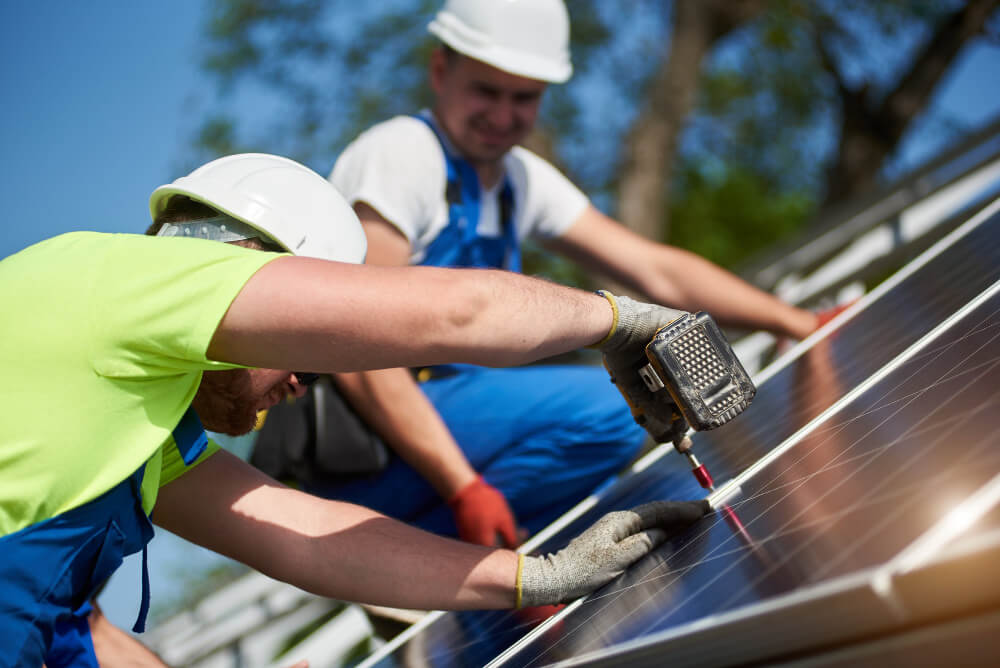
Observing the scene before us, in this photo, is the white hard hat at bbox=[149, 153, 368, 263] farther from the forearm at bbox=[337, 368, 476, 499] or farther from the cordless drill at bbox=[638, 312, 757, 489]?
the forearm at bbox=[337, 368, 476, 499]

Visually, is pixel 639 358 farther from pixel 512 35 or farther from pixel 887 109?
pixel 887 109

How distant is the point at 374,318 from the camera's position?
1648mm

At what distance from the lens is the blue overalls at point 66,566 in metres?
1.78

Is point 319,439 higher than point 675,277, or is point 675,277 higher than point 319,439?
point 319,439

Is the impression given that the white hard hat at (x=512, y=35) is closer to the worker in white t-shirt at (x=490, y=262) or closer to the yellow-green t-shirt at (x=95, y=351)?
the worker in white t-shirt at (x=490, y=262)

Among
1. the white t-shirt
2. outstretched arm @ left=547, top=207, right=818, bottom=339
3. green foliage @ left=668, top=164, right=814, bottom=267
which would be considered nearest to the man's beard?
the white t-shirt

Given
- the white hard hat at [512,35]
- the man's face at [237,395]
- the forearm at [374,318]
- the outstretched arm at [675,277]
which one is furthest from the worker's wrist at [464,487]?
the white hard hat at [512,35]

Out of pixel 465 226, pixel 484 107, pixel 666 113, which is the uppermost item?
pixel 666 113

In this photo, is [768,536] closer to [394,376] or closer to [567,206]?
[394,376]

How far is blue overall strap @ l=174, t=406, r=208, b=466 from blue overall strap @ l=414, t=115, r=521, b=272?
57.4 inches

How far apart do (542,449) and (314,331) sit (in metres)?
1.99

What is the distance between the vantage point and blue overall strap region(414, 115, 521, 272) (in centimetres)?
344

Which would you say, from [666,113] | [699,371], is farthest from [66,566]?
[666,113]

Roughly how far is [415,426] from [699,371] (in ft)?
4.44
